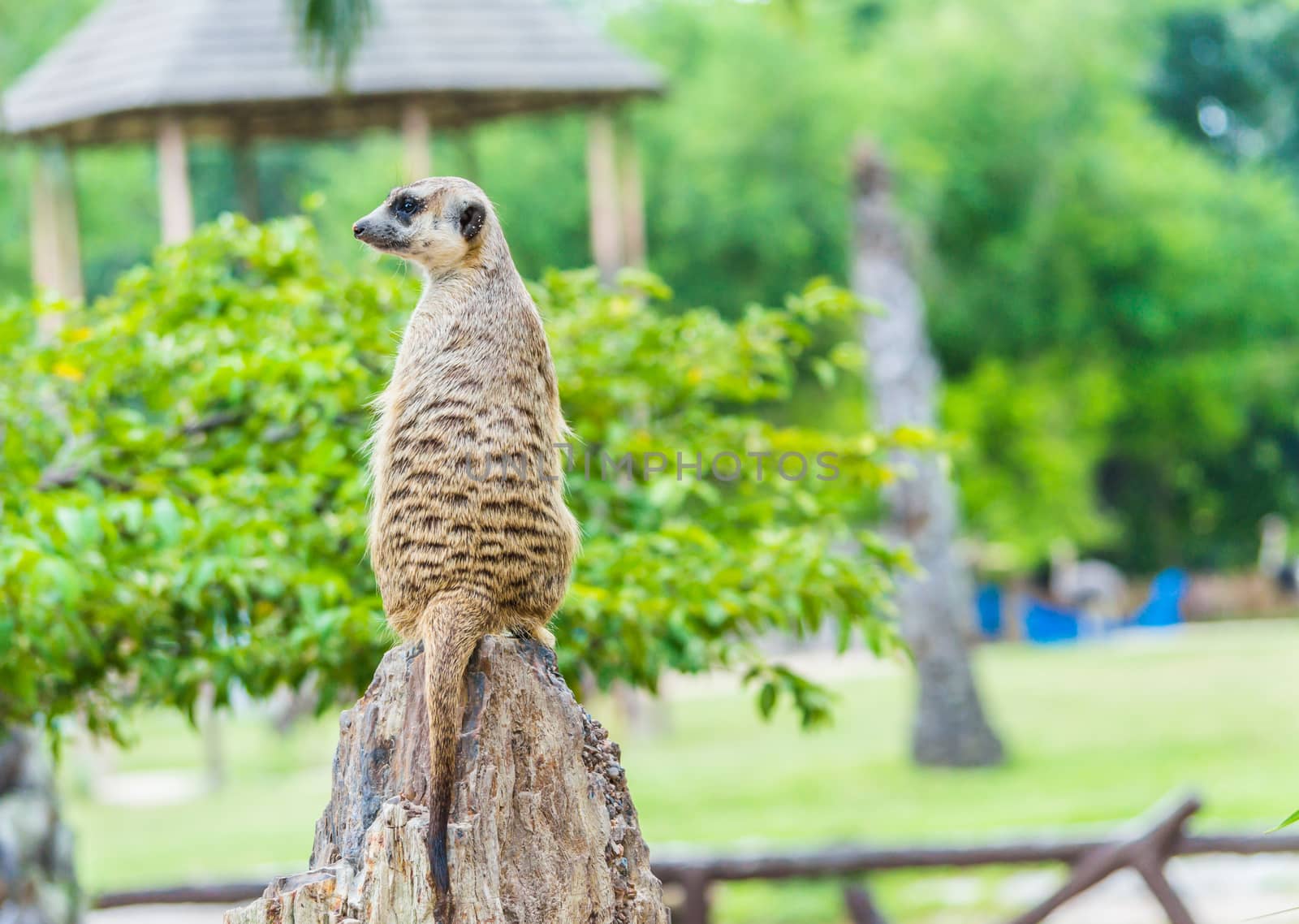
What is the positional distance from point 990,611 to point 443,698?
28.1m

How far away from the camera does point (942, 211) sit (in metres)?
19.5

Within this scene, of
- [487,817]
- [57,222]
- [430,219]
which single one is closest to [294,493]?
[430,219]

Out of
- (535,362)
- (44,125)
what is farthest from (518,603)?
(44,125)

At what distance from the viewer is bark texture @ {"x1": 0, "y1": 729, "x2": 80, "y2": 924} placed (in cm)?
521

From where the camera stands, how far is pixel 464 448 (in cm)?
254

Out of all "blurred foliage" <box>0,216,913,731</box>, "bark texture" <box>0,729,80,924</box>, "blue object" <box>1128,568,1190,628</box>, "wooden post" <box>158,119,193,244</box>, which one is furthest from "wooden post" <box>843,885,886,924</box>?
"blue object" <box>1128,568,1190,628</box>

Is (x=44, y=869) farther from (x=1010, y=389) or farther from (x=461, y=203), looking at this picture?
(x=1010, y=389)

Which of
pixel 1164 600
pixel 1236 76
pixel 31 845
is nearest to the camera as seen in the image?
pixel 31 845

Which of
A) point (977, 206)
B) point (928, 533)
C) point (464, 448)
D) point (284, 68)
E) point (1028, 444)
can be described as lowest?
point (928, 533)

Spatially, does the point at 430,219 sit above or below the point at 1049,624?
above

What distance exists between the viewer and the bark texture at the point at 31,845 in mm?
5211

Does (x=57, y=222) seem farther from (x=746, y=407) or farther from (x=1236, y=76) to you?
(x=1236, y=76)

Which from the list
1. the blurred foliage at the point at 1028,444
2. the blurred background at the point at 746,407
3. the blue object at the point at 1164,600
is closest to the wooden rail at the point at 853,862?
the blurred background at the point at 746,407

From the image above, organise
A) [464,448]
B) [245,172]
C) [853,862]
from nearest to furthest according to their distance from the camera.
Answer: [464,448] → [853,862] → [245,172]
